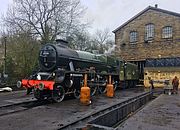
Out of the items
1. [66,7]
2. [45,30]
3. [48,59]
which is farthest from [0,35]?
[48,59]

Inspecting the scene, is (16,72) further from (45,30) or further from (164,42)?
(164,42)

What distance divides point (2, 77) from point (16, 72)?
3.54m

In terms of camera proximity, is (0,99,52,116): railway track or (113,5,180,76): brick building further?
(113,5,180,76): brick building

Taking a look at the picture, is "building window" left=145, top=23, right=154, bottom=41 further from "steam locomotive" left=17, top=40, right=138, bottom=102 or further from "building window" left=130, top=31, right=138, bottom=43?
"steam locomotive" left=17, top=40, right=138, bottom=102

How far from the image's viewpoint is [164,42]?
35.2 m

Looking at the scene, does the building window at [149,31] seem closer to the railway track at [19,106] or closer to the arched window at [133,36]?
the arched window at [133,36]

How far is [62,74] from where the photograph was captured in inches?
535

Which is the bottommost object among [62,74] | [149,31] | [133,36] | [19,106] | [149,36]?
[19,106]

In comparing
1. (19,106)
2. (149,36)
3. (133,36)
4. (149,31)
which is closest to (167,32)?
(149,36)

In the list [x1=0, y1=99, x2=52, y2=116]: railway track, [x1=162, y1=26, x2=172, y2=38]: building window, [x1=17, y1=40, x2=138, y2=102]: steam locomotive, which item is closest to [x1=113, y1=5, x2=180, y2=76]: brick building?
[x1=162, y1=26, x2=172, y2=38]: building window

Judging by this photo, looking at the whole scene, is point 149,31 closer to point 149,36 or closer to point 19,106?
point 149,36

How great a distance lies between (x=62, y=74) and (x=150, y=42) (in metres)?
25.3

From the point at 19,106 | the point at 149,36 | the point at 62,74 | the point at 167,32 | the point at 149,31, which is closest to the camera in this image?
the point at 19,106

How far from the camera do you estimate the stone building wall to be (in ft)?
113
